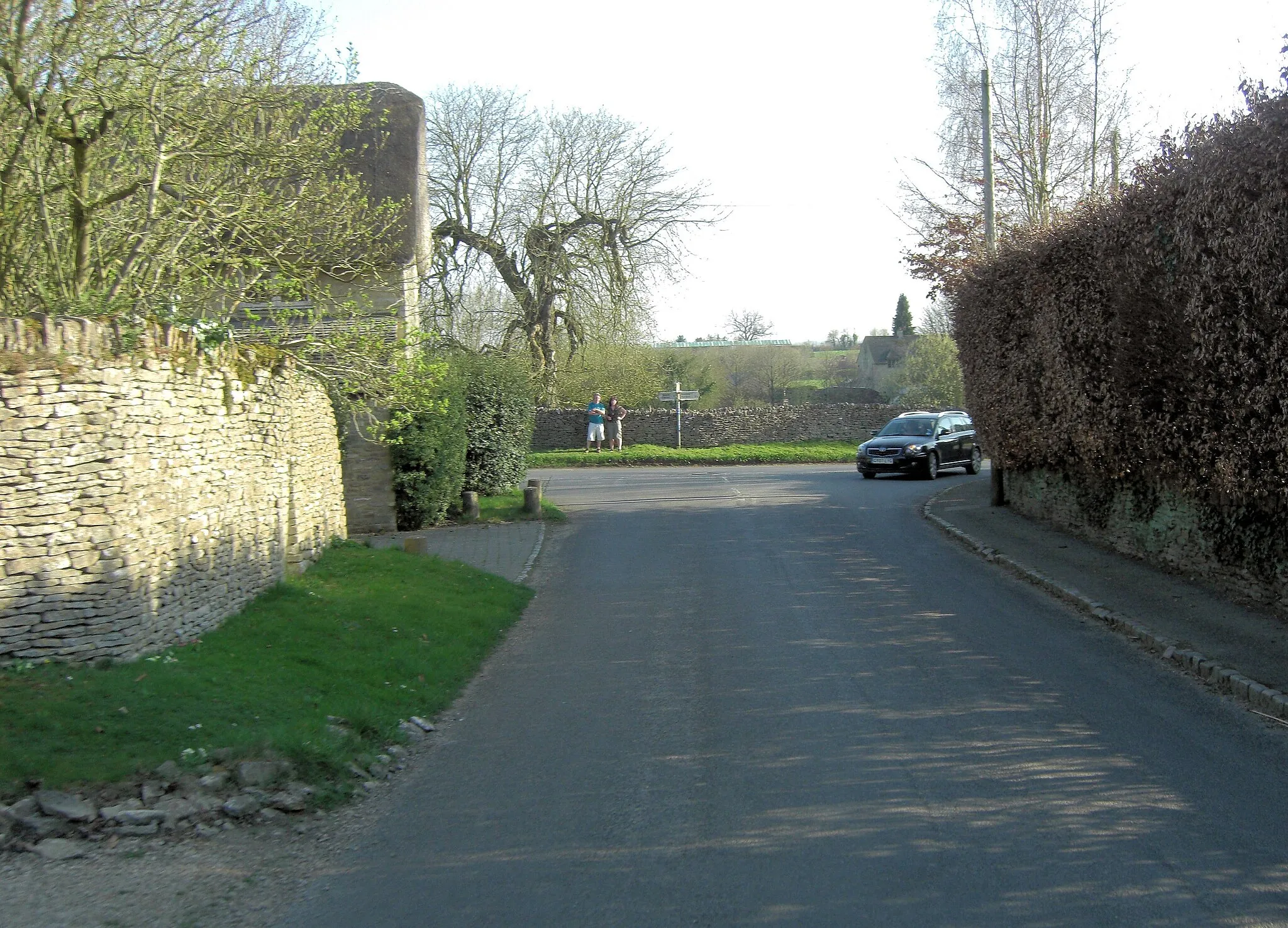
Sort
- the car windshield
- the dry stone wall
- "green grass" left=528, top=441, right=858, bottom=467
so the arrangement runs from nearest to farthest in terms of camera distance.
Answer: the dry stone wall → the car windshield → "green grass" left=528, top=441, right=858, bottom=467

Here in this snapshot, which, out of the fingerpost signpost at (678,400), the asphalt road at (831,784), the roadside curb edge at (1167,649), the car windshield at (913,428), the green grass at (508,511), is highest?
the fingerpost signpost at (678,400)

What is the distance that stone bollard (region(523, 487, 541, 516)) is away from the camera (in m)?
20.4

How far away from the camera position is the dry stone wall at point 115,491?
697 centimetres

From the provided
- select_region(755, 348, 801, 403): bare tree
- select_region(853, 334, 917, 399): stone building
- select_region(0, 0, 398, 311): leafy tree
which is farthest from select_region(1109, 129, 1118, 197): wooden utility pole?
select_region(853, 334, 917, 399): stone building

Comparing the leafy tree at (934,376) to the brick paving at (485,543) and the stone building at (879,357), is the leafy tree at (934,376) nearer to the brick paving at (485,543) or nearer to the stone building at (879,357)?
the stone building at (879,357)

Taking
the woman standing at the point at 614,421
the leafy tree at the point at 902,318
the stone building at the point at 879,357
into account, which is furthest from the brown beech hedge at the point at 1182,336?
the leafy tree at the point at 902,318

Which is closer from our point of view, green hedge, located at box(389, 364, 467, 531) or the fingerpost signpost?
green hedge, located at box(389, 364, 467, 531)

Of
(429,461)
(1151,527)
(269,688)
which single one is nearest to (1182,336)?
(1151,527)

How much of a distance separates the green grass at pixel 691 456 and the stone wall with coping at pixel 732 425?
8.20 feet

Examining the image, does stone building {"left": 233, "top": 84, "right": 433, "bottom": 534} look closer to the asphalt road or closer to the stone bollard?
the stone bollard

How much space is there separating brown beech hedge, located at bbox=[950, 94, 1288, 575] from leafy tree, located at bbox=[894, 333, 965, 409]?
32.3 meters

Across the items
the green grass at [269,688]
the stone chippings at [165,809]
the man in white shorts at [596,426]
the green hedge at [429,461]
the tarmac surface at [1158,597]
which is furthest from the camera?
the man in white shorts at [596,426]

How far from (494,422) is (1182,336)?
14740 mm

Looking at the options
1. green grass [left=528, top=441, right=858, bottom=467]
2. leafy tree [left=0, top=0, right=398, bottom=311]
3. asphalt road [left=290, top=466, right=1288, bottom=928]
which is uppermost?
leafy tree [left=0, top=0, right=398, bottom=311]
